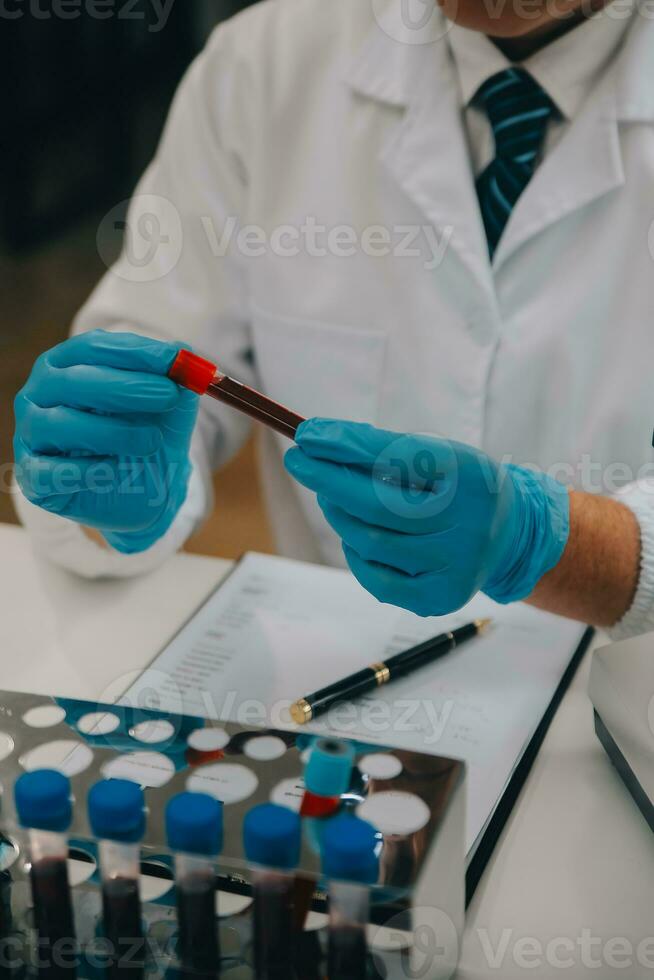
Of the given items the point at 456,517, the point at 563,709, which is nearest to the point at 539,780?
the point at 563,709

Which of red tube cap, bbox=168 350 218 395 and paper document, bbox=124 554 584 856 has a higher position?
red tube cap, bbox=168 350 218 395

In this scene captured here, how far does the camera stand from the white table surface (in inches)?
22.0

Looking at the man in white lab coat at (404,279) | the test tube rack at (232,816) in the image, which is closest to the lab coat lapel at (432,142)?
the man in white lab coat at (404,279)

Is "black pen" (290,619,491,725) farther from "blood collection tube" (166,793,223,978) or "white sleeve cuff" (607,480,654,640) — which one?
"blood collection tube" (166,793,223,978)

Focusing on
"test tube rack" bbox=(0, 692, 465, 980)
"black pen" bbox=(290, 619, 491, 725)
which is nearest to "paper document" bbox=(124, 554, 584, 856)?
"black pen" bbox=(290, 619, 491, 725)

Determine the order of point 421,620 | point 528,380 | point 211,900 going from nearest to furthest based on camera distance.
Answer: point 211,900 < point 421,620 < point 528,380

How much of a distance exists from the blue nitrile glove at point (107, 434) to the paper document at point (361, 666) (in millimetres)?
110

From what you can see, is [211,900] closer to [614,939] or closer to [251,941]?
[251,941]

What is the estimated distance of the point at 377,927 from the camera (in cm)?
50

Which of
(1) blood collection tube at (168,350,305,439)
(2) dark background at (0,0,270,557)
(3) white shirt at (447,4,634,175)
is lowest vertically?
(2) dark background at (0,0,270,557)

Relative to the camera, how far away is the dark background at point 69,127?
2.90 metres

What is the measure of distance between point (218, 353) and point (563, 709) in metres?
0.61

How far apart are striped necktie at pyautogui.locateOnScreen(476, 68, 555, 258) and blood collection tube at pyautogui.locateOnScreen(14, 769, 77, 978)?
730mm

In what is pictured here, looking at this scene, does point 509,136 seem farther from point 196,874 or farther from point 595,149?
point 196,874
